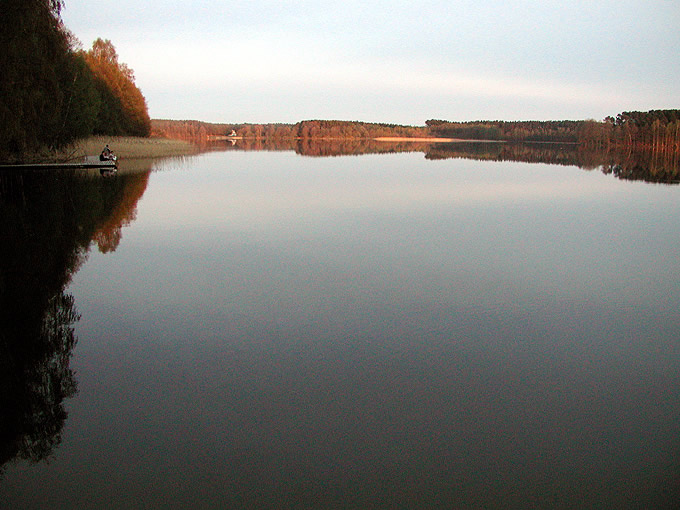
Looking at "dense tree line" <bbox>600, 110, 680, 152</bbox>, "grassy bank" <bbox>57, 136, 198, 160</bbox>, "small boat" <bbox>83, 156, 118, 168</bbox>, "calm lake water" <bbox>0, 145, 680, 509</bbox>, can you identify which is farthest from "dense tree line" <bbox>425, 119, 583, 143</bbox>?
"calm lake water" <bbox>0, 145, 680, 509</bbox>

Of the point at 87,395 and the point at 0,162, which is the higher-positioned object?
the point at 0,162

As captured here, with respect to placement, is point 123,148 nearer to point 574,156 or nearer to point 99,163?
point 99,163

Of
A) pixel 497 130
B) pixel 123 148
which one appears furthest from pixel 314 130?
pixel 123 148

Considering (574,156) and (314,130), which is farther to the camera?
(314,130)

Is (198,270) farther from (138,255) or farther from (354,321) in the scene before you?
(354,321)

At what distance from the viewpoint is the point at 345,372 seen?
207 inches

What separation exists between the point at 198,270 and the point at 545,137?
151 m

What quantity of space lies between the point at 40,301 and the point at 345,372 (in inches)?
156

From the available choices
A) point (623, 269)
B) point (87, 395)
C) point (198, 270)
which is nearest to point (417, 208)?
point (623, 269)

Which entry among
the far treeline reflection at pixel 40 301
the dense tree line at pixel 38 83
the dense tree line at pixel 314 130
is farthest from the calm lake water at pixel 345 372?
the dense tree line at pixel 314 130

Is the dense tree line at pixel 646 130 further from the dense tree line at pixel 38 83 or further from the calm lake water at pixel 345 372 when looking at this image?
the calm lake water at pixel 345 372

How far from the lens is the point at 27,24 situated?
56.8 feet

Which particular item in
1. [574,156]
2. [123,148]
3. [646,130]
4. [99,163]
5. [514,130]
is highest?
[514,130]

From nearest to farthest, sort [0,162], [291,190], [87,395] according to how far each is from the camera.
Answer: [87,395], [291,190], [0,162]
